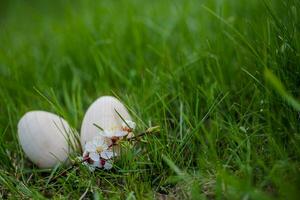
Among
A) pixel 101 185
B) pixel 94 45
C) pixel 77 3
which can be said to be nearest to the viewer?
pixel 101 185

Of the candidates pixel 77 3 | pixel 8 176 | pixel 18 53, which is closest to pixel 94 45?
pixel 18 53

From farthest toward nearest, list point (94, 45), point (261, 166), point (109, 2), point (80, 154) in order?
1. point (109, 2)
2. point (94, 45)
3. point (80, 154)
4. point (261, 166)

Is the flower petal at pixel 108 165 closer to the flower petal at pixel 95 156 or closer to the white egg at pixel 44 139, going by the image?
the flower petal at pixel 95 156

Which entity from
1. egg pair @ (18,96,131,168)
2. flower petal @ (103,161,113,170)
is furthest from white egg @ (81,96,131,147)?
flower petal @ (103,161,113,170)

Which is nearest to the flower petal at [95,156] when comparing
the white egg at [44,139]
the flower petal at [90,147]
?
the flower petal at [90,147]

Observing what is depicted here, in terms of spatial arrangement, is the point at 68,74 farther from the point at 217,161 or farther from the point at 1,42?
the point at 217,161

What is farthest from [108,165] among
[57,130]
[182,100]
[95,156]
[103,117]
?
[182,100]
